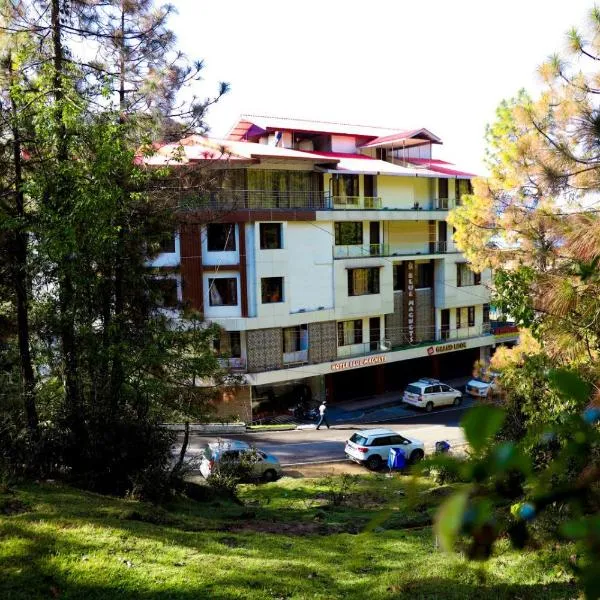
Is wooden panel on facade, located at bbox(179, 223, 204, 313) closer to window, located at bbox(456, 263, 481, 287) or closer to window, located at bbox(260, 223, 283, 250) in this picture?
window, located at bbox(260, 223, 283, 250)

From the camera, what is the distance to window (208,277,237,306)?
25.1 m

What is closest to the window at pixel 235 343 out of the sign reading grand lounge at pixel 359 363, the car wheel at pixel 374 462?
the sign reading grand lounge at pixel 359 363

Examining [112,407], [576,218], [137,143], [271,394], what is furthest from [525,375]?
[271,394]

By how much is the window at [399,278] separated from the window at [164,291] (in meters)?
19.3

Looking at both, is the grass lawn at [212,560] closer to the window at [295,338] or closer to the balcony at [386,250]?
the window at [295,338]

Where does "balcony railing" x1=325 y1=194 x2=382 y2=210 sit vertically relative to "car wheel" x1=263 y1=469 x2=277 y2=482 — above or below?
above

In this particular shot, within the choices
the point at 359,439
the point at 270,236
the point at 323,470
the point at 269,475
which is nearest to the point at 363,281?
the point at 270,236

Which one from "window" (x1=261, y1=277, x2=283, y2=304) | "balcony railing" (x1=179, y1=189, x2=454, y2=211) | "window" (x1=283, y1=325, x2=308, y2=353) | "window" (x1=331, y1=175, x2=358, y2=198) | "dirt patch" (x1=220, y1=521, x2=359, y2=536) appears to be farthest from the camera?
"window" (x1=331, y1=175, x2=358, y2=198)

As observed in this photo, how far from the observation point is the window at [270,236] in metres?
25.4

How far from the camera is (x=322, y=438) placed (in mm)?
23219

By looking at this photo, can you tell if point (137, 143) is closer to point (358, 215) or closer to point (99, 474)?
point (99, 474)

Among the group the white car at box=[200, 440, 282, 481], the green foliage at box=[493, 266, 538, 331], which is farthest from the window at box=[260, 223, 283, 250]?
the green foliage at box=[493, 266, 538, 331]

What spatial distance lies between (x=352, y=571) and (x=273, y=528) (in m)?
2.84

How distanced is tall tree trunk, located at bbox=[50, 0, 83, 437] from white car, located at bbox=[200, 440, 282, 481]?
5.90m
